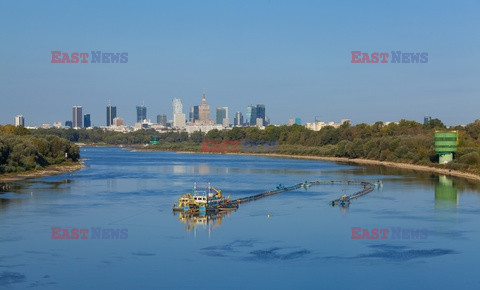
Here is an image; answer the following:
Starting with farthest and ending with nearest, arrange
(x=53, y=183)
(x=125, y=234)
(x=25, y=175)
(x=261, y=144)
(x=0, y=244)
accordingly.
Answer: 1. (x=261, y=144)
2. (x=25, y=175)
3. (x=53, y=183)
4. (x=125, y=234)
5. (x=0, y=244)

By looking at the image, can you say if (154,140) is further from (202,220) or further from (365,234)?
(365,234)

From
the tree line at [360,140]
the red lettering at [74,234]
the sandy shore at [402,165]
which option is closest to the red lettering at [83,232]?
the red lettering at [74,234]

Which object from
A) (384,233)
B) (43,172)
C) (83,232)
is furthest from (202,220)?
(43,172)

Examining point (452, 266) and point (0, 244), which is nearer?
point (452, 266)

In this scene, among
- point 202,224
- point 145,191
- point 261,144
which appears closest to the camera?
point 202,224

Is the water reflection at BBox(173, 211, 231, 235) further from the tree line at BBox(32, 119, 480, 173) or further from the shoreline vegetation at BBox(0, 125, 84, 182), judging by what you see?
the tree line at BBox(32, 119, 480, 173)

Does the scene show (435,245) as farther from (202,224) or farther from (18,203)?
(18,203)

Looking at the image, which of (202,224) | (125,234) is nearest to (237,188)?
(202,224)
